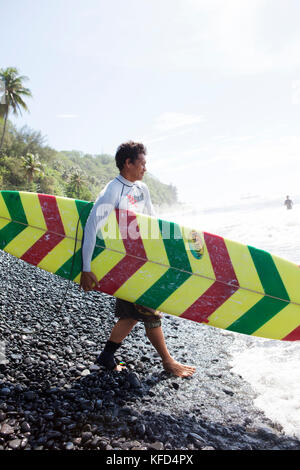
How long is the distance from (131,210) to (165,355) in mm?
1356

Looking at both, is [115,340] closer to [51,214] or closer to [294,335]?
[51,214]

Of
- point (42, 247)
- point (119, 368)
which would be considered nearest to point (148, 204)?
point (42, 247)

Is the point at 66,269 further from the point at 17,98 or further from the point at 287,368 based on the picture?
the point at 17,98

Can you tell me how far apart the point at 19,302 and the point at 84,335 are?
1215mm

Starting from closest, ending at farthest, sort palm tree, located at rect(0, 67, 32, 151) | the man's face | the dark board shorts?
1. the man's face
2. the dark board shorts
3. palm tree, located at rect(0, 67, 32, 151)

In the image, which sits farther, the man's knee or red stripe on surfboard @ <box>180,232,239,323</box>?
red stripe on surfboard @ <box>180,232,239,323</box>

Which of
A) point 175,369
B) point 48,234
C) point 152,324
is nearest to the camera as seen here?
point 152,324

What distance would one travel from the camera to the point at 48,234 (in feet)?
10.3

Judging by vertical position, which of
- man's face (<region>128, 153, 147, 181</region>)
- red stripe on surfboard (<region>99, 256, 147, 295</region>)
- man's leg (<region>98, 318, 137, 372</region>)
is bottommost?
man's leg (<region>98, 318, 137, 372</region>)

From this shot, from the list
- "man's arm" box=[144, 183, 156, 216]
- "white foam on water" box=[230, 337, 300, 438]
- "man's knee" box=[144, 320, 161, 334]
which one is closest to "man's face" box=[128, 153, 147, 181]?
"man's arm" box=[144, 183, 156, 216]

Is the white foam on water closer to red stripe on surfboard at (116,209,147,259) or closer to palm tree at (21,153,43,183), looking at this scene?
red stripe on surfboard at (116,209,147,259)

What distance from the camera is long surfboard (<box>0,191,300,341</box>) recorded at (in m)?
2.90

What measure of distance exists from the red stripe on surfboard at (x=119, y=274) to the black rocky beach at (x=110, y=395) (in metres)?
0.75

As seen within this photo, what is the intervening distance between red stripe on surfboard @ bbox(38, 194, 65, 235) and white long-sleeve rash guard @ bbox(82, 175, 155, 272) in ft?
2.01
